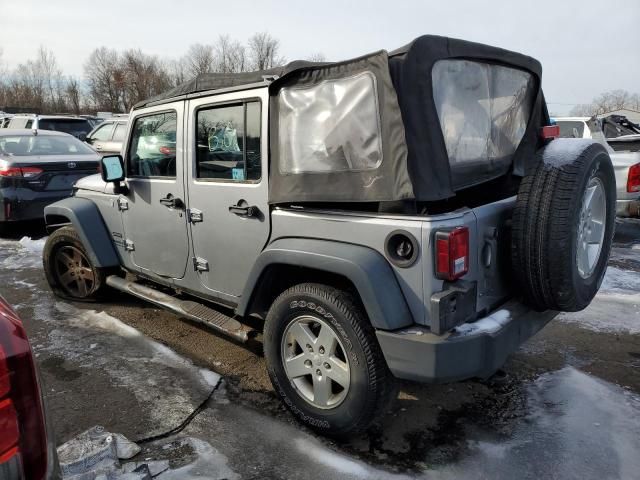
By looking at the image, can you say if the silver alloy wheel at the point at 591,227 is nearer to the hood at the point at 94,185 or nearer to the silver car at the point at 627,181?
the hood at the point at 94,185

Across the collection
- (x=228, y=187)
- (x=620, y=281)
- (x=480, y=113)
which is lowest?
(x=620, y=281)

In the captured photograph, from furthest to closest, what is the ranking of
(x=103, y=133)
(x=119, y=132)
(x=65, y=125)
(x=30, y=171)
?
(x=65, y=125)
(x=103, y=133)
(x=119, y=132)
(x=30, y=171)

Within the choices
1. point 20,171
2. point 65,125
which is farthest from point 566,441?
point 65,125

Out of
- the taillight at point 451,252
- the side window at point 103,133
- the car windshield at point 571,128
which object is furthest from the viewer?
the side window at point 103,133

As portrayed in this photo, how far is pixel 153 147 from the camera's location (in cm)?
397

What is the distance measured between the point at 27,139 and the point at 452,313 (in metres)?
7.85

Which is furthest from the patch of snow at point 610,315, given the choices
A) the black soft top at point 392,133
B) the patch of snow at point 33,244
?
the patch of snow at point 33,244

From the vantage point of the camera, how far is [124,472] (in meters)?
2.49

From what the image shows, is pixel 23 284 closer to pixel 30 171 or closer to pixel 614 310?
pixel 30 171

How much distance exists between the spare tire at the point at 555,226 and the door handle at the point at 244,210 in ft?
4.89

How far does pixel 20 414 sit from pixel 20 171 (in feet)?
22.8

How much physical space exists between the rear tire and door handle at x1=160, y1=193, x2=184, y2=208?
1313 mm

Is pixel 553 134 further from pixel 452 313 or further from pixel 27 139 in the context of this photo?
pixel 27 139

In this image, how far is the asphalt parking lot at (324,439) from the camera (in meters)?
2.61
